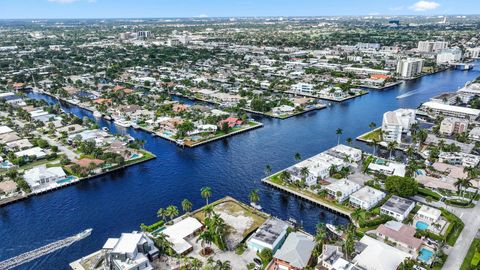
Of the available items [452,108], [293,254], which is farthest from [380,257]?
[452,108]

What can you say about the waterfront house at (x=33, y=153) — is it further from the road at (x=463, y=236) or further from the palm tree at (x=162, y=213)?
the road at (x=463, y=236)

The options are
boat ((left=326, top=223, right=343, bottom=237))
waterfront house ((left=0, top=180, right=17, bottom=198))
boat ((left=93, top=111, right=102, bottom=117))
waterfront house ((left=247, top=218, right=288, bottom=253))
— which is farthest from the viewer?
boat ((left=93, top=111, right=102, bottom=117))

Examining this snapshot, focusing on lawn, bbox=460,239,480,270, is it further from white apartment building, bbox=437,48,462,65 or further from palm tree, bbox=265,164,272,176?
white apartment building, bbox=437,48,462,65

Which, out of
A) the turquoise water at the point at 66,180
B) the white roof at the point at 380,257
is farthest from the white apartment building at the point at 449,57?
the turquoise water at the point at 66,180

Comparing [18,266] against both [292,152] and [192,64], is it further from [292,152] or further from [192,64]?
[192,64]

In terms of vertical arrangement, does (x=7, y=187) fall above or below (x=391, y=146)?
below

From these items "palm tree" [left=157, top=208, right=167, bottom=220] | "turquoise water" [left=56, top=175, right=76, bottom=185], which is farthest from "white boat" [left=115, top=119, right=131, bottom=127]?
"palm tree" [left=157, top=208, right=167, bottom=220]

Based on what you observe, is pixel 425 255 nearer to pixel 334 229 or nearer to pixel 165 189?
pixel 334 229

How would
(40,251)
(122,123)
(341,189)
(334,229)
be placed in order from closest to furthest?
(40,251) → (334,229) → (341,189) → (122,123)
